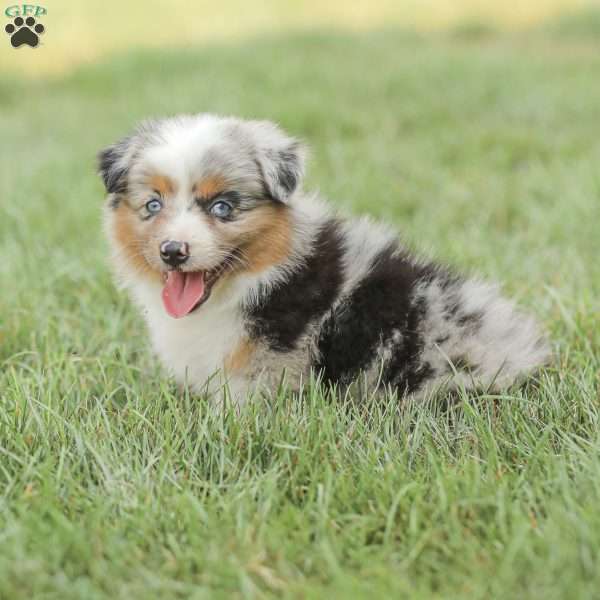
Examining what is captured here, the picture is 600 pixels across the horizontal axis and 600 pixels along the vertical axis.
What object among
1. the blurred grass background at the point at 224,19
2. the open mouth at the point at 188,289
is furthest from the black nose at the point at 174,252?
the blurred grass background at the point at 224,19

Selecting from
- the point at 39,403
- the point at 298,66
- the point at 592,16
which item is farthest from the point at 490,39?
the point at 39,403

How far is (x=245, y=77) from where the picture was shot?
9766mm

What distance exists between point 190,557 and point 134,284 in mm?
1590

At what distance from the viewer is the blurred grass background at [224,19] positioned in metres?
11.8

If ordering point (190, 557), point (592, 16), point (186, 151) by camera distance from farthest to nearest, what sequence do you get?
point (592, 16) < point (186, 151) < point (190, 557)

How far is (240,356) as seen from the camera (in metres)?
3.35

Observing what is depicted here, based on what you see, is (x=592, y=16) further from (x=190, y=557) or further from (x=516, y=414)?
(x=190, y=557)

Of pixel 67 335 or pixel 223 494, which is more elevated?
pixel 67 335

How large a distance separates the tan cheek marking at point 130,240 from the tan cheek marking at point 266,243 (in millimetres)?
447

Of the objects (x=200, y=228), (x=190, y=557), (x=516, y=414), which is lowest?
(x=190, y=557)

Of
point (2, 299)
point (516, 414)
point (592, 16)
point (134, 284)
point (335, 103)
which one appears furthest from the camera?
point (592, 16)

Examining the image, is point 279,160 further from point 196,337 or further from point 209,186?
point 196,337

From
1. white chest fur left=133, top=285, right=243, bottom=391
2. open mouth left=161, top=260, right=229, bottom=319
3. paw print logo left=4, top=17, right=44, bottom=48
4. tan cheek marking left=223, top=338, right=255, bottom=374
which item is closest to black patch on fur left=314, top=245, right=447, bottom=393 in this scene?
tan cheek marking left=223, top=338, right=255, bottom=374

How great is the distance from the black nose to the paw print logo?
2.68 meters
